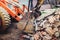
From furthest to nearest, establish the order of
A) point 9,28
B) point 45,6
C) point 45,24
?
point 45,6 → point 9,28 → point 45,24

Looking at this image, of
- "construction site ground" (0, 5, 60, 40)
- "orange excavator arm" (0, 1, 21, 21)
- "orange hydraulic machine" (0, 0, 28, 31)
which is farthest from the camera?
"orange excavator arm" (0, 1, 21, 21)

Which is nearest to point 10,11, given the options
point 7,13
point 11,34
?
point 7,13

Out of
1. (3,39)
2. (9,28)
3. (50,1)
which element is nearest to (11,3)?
(9,28)

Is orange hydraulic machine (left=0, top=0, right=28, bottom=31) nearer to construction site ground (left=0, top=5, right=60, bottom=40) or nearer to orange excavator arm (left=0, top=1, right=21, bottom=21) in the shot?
orange excavator arm (left=0, top=1, right=21, bottom=21)

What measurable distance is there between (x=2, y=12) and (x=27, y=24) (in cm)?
65

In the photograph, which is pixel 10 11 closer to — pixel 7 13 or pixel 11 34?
pixel 7 13

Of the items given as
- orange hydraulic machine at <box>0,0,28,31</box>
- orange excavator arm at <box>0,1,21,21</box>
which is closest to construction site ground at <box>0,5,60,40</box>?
orange hydraulic machine at <box>0,0,28,31</box>

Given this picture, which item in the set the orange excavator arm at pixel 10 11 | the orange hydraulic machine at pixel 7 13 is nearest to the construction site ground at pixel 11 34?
the orange hydraulic machine at pixel 7 13

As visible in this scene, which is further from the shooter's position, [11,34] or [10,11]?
[10,11]

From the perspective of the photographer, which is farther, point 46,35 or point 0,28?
point 0,28

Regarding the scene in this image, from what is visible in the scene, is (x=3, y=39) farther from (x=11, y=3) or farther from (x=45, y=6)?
(x=45, y=6)

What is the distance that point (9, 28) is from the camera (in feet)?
16.2

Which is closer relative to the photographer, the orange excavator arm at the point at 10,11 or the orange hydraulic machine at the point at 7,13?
the orange hydraulic machine at the point at 7,13

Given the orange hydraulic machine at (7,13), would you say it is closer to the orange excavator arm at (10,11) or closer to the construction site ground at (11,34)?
the orange excavator arm at (10,11)
